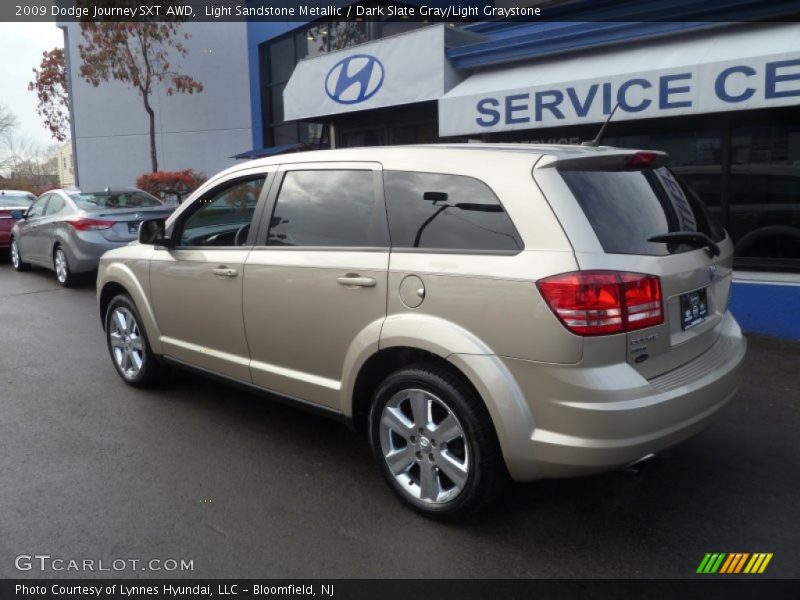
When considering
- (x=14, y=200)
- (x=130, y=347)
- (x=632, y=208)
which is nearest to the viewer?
(x=632, y=208)

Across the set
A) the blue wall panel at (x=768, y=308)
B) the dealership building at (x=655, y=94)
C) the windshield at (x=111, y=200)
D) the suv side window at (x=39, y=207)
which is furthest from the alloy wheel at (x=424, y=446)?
the suv side window at (x=39, y=207)

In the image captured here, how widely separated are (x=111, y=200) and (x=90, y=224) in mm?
794

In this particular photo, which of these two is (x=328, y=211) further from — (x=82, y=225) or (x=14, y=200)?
(x=14, y=200)

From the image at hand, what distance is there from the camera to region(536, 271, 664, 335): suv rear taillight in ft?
8.95

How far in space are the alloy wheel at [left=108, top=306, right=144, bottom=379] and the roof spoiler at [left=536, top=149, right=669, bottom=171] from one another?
11.3ft

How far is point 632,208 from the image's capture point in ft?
10.1

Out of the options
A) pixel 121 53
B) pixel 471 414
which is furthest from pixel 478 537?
pixel 121 53

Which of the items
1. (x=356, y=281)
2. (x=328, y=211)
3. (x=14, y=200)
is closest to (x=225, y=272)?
(x=328, y=211)

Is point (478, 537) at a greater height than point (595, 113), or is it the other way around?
point (595, 113)

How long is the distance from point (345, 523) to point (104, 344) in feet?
14.6

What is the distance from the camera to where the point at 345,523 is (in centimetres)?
326

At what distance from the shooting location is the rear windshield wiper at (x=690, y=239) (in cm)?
304

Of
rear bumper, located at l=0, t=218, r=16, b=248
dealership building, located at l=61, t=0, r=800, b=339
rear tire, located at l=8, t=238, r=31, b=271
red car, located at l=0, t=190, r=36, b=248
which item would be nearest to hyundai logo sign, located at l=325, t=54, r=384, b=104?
dealership building, located at l=61, t=0, r=800, b=339

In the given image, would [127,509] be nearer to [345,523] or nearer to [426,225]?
[345,523]
